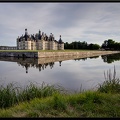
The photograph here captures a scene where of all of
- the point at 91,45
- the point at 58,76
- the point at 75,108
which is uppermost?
the point at 91,45

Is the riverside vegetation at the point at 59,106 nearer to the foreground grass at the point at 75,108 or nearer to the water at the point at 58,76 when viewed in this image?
the foreground grass at the point at 75,108

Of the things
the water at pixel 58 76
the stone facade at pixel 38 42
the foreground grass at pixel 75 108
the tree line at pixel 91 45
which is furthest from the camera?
the tree line at pixel 91 45

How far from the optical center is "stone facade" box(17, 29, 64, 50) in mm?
61062

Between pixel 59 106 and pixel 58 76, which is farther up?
pixel 59 106

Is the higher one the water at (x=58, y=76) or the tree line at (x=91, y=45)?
the tree line at (x=91, y=45)

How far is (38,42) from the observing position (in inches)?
2611

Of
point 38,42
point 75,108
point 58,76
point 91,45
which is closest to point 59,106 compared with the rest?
point 75,108

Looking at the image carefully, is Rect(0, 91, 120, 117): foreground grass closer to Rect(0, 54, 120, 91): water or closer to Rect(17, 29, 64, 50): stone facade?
Rect(0, 54, 120, 91): water

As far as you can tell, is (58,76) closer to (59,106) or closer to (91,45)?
(59,106)

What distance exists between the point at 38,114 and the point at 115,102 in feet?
5.80

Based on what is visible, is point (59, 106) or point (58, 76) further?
point (58, 76)

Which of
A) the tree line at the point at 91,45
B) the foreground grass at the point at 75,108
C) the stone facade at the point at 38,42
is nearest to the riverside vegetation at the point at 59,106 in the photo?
the foreground grass at the point at 75,108

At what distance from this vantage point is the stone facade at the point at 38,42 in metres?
61.1

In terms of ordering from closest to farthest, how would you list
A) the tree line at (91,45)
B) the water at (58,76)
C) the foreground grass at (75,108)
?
the foreground grass at (75,108) → the water at (58,76) → the tree line at (91,45)
